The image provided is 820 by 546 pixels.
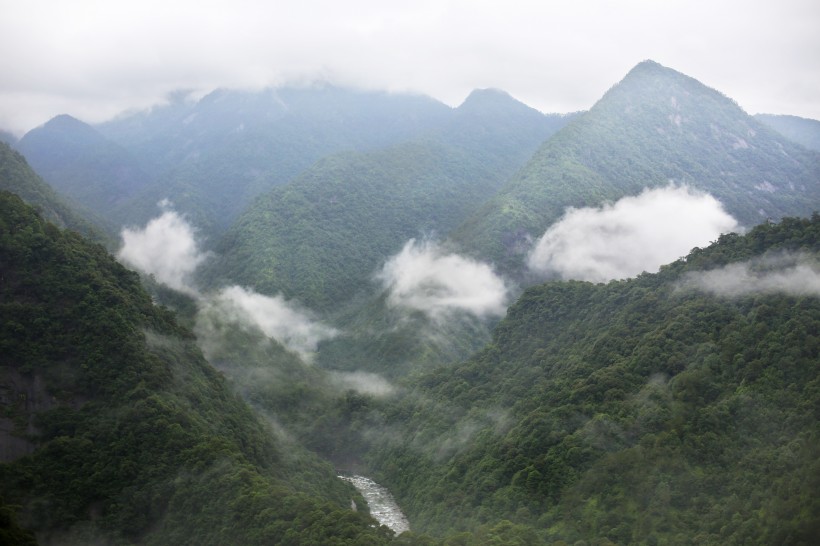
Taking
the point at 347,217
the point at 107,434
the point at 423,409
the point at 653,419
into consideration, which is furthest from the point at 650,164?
the point at 107,434

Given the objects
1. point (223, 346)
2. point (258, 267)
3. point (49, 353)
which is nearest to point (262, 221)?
point (258, 267)

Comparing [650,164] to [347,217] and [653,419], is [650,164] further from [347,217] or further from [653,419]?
[653,419]

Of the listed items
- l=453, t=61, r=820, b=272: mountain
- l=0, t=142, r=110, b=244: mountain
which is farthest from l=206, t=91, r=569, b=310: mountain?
l=0, t=142, r=110, b=244: mountain

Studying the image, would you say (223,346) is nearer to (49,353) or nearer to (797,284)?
(49,353)

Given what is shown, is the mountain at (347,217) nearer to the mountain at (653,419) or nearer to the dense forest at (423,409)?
the dense forest at (423,409)

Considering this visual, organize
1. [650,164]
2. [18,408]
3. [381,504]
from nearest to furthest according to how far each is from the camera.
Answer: [18,408], [381,504], [650,164]

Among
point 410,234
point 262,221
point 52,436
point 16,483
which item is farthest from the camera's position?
point 410,234
